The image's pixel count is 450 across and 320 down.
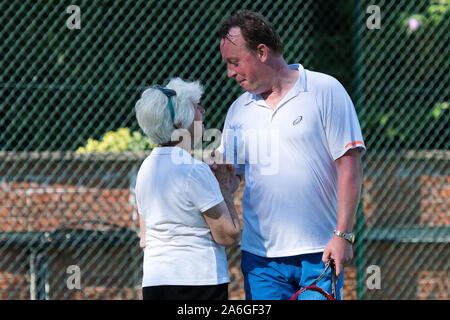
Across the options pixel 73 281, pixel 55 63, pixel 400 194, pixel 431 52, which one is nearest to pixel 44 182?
pixel 73 281

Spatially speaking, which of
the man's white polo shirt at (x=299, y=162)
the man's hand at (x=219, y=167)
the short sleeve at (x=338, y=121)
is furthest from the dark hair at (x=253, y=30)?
the man's hand at (x=219, y=167)

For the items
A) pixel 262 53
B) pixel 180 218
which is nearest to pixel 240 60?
pixel 262 53

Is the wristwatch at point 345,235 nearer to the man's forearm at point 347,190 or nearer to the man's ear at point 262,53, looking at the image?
the man's forearm at point 347,190

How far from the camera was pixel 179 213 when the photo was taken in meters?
2.56

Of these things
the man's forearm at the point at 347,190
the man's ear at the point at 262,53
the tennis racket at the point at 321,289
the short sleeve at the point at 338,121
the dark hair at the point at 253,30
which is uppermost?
the dark hair at the point at 253,30

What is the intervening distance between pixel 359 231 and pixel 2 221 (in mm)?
2613

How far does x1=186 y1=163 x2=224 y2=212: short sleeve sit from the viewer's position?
2.53m

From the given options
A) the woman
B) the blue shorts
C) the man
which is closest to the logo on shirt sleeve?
the man

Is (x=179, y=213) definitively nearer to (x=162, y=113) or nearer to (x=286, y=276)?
(x=162, y=113)

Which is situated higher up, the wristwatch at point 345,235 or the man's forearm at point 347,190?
the man's forearm at point 347,190

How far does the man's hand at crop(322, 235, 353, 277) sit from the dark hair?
87 centimetres

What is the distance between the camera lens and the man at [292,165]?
8.89 ft

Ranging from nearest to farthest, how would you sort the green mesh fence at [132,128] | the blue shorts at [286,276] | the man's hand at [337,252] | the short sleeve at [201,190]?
the short sleeve at [201,190] → the man's hand at [337,252] → the blue shorts at [286,276] → the green mesh fence at [132,128]

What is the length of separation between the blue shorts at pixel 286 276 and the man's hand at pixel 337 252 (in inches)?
4.4
